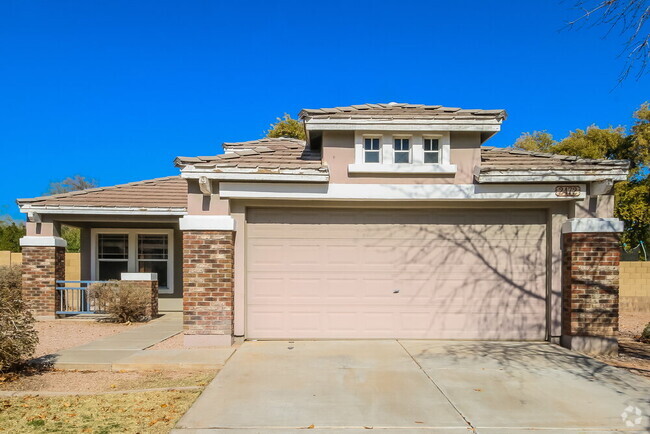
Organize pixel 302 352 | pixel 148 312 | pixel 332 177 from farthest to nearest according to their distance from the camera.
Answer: pixel 148 312
pixel 332 177
pixel 302 352

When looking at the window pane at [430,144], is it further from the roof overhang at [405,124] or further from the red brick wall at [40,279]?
the red brick wall at [40,279]

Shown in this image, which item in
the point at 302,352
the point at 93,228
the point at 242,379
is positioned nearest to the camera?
the point at 242,379

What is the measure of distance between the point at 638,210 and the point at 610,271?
1292 cm

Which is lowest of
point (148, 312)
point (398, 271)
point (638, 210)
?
point (148, 312)

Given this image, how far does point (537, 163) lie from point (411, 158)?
7.70 ft

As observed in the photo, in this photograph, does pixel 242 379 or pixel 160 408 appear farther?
pixel 242 379

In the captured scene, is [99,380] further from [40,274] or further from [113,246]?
[113,246]

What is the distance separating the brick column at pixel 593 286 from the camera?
819 centimetres

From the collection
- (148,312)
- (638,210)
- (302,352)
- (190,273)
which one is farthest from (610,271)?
(638,210)

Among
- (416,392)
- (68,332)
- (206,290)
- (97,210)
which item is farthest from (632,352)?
(97,210)

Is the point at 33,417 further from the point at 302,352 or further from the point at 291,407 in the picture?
the point at 302,352

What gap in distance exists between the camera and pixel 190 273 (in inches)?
318

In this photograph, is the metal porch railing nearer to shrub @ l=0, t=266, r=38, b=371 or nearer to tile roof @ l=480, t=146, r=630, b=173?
shrub @ l=0, t=266, r=38, b=371

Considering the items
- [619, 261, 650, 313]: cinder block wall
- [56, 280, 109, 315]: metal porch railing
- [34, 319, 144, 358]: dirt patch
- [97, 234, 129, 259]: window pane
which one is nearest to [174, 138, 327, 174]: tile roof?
[34, 319, 144, 358]: dirt patch
